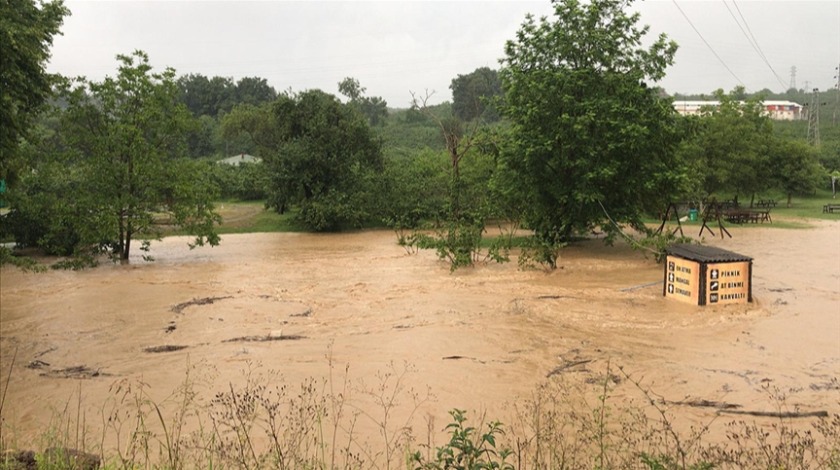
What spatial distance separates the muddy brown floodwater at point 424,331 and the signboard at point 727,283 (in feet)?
0.95

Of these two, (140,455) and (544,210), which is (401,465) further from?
(544,210)

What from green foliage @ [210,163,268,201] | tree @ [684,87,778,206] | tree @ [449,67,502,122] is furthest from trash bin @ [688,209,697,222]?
tree @ [449,67,502,122]

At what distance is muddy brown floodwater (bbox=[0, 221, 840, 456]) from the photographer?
8.35 metres

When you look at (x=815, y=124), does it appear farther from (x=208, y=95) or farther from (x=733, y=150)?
(x=208, y=95)

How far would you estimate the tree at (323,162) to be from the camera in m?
30.9

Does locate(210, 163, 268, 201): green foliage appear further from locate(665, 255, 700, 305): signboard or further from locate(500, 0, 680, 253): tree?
locate(665, 255, 700, 305): signboard

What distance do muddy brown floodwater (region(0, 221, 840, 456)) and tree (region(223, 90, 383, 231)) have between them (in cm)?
1127

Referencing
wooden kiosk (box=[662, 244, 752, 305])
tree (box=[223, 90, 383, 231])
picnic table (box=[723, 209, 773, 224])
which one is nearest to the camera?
wooden kiosk (box=[662, 244, 752, 305])

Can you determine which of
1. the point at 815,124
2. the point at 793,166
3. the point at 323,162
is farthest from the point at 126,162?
the point at 815,124

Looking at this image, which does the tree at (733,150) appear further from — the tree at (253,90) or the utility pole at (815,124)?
the tree at (253,90)

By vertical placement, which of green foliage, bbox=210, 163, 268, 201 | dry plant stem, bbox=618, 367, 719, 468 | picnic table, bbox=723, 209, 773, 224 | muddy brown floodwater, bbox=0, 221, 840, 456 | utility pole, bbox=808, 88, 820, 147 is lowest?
muddy brown floodwater, bbox=0, 221, 840, 456

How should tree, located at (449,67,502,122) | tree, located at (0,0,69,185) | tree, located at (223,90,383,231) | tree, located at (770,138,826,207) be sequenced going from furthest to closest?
1. tree, located at (449,67,502,122)
2. tree, located at (770,138,826,207)
3. tree, located at (223,90,383,231)
4. tree, located at (0,0,69,185)

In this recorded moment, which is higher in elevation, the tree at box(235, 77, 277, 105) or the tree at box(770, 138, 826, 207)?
the tree at box(235, 77, 277, 105)

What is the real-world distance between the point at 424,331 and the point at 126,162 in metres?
14.5
